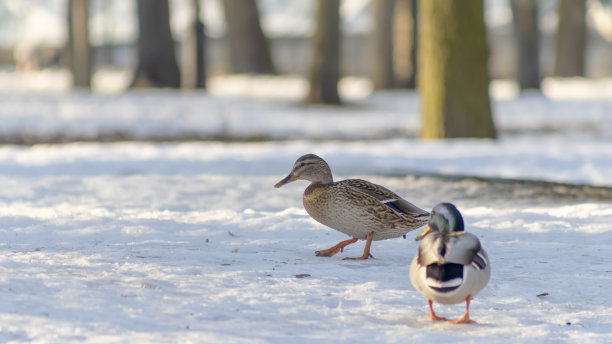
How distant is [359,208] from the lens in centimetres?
677

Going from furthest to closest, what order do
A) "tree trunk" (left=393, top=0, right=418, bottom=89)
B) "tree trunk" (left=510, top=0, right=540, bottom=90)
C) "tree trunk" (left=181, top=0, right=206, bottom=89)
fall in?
"tree trunk" (left=510, top=0, right=540, bottom=90) < "tree trunk" (left=393, top=0, right=418, bottom=89) < "tree trunk" (left=181, top=0, right=206, bottom=89)

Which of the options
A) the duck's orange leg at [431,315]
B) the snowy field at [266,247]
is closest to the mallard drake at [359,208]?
the snowy field at [266,247]

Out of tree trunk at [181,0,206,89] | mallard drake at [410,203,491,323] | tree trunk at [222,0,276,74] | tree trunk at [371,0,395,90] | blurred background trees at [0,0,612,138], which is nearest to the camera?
mallard drake at [410,203,491,323]

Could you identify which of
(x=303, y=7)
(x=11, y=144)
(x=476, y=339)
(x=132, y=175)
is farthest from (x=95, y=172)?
(x=303, y=7)

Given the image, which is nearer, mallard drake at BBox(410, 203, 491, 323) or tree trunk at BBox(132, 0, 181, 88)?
mallard drake at BBox(410, 203, 491, 323)

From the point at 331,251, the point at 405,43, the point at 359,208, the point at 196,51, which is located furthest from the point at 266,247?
the point at 405,43

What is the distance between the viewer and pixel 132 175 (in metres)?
11.5

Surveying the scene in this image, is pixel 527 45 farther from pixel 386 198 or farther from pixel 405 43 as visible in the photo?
pixel 386 198

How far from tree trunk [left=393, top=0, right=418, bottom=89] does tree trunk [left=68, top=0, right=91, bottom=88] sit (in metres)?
9.83

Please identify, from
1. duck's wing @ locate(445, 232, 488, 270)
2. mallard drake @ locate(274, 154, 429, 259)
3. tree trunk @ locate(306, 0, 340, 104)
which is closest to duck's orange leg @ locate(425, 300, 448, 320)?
duck's wing @ locate(445, 232, 488, 270)

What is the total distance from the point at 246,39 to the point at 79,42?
5.66 m

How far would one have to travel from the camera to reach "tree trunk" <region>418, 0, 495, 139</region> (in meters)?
15.5

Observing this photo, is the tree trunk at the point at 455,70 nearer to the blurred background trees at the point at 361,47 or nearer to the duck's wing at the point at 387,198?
the blurred background trees at the point at 361,47

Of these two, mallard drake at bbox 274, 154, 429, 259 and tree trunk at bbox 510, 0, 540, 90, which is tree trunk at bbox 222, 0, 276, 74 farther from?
mallard drake at bbox 274, 154, 429, 259
